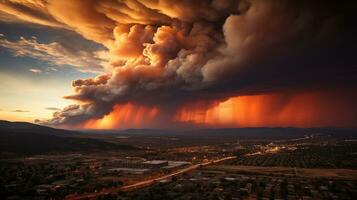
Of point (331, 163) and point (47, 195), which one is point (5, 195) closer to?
point (47, 195)

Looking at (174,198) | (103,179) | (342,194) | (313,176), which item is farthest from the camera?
(313,176)

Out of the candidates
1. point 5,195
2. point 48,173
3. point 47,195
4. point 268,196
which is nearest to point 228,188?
point 268,196

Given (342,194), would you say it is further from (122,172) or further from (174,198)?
(122,172)

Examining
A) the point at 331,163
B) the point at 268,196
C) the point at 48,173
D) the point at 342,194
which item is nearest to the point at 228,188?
the point at 268,196

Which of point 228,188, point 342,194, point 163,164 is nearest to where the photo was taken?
point 342,194

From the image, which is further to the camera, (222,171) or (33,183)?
(222,171)

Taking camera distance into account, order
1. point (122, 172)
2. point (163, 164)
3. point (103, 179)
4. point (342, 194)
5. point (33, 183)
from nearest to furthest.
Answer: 1. point (342, 194)
2. point (33, 183)
3. point (103, 179)
4. point (122, 172)
5. point (163, 164)

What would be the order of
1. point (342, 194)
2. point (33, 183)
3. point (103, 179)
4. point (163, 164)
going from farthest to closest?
point (163, 164), point (103, 179), point (33, 183), point (342, 194)

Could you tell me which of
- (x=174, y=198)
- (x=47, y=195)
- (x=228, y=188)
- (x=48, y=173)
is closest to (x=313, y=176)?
(x=228, y=188)

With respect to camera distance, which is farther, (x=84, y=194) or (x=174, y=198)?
(x=84, y=194)
